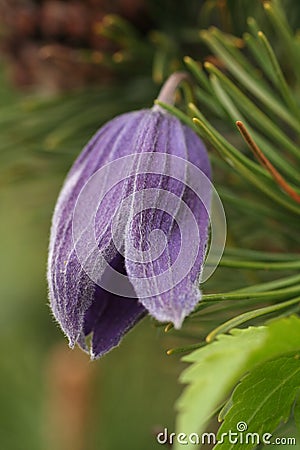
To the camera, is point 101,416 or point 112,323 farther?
point 101,416

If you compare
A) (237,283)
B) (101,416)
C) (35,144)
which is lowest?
(101,416)

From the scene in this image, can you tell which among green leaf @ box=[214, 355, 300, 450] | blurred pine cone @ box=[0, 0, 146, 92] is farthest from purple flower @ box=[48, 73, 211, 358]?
blurred pine cone @ box=[0, 0, 146, 92]

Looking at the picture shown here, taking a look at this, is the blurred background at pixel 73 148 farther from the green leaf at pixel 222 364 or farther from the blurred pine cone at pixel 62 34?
the green leaf at pixel 222 364

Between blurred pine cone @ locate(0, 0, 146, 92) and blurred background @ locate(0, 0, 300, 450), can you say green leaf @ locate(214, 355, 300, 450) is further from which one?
blurred pine cone @ locate(0, 0, 146, 92)

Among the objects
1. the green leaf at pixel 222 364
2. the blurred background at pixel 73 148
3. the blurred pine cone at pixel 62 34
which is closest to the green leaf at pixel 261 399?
the green leaf at pixel 222 364

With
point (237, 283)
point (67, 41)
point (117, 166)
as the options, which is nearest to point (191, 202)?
point (117, 166)

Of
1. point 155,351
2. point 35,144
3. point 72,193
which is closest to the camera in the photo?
point 72,193

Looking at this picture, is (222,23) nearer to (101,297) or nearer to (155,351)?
(101,297)
